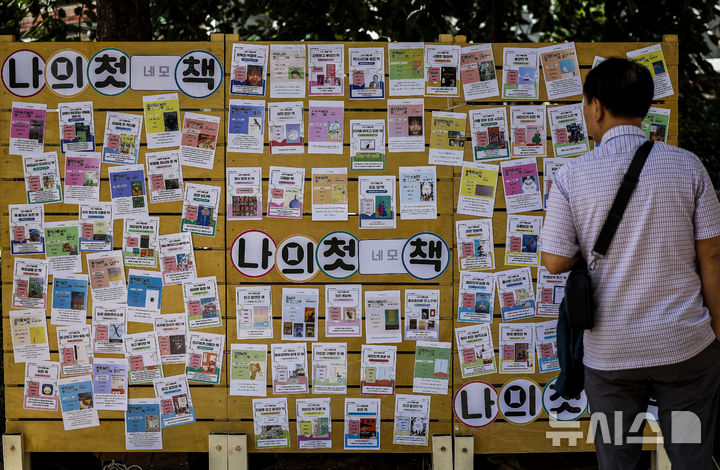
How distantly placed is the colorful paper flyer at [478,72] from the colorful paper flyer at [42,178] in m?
2.50

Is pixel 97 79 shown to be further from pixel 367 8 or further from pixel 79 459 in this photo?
pixel 367 8

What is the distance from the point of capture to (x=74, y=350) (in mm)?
4125

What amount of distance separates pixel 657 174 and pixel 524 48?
5.56ft

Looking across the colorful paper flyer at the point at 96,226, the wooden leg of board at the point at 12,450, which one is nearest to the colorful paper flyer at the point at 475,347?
the colorful paper flyer at the point at 96,226

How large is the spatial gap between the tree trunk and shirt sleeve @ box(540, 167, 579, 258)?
11.1 feet

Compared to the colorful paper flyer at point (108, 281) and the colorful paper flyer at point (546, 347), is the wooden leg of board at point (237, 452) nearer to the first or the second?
the colorful paper flyer at point (108, 281)

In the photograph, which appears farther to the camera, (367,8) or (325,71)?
(367,8)

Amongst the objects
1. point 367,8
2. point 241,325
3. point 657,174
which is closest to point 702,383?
point 657,174

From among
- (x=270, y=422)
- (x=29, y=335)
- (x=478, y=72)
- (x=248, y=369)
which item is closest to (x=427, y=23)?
(x=478, y=72)

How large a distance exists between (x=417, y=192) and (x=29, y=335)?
8.17 feet

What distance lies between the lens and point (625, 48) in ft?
13.5

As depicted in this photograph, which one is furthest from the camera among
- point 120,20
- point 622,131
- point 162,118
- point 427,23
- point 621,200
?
point 427,23

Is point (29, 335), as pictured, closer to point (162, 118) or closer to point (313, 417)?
point (162, 118)

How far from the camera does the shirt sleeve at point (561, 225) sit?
111 inches
